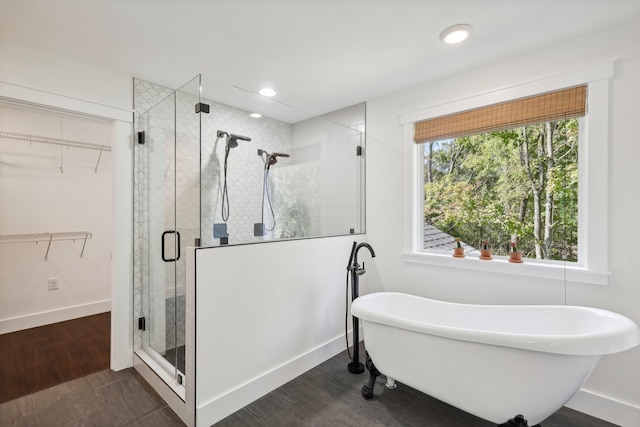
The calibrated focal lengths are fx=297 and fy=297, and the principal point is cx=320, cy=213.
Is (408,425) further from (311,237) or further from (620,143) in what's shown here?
(620,143)

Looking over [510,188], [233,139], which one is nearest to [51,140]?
[233,139]

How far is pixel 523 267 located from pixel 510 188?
62 centimetres

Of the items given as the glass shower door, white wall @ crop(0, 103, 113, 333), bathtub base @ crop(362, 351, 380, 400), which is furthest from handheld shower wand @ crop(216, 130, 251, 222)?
white wall @ crop(0, 103, 113, 333)

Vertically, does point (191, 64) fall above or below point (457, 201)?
above

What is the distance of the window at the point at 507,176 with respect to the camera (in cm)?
206

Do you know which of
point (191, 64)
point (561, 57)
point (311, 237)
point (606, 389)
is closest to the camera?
point (606, 389)

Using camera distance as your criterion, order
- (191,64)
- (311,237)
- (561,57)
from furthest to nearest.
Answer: (311,237) < (191,64) < (561,57)

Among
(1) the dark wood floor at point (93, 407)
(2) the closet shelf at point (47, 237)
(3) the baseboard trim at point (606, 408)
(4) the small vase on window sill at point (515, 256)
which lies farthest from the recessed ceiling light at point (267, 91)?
(3) the baseboard trim at point (606, 408)

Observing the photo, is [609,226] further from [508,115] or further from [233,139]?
[233,139]

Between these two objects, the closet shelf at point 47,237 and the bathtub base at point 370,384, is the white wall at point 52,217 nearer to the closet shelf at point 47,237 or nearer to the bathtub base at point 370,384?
the closet shelf at point 47,237

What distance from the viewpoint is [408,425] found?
5.79ft

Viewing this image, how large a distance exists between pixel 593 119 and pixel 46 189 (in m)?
5.10

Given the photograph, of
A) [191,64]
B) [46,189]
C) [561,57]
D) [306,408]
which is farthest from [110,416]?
[561,57]

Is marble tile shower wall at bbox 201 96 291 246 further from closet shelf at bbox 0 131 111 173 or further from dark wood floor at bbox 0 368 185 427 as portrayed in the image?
closet shelf at bbox 0 131 111 173
